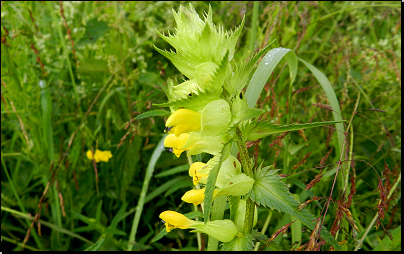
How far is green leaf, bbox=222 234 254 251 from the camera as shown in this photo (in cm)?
54

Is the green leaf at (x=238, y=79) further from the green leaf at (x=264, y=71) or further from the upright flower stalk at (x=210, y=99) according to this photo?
the green leaf at (x=264, y=71)

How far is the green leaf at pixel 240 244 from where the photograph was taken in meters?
0.54

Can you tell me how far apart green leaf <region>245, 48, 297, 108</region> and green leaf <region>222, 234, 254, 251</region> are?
291mm

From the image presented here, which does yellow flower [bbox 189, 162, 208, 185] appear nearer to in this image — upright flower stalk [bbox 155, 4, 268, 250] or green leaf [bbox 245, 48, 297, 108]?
upright flower stalk [bbox 155, 4, 268, 250]

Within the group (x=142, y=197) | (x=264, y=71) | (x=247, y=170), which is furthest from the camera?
(x=142, y=197)

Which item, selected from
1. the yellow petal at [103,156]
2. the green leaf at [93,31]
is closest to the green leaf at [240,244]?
the yellow petal at [103,156]

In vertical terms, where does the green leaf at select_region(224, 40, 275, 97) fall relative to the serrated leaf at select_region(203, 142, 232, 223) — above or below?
above

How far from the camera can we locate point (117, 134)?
139 cm

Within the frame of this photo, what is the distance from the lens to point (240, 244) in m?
0.55

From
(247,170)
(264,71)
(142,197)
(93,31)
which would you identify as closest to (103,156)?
(142,197)

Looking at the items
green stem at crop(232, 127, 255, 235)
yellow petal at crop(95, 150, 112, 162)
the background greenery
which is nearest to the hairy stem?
green stem at crop(232, 127, 255, 235)

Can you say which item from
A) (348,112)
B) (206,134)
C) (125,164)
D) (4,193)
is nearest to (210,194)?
(206,134)

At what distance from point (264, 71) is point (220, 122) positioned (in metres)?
0.37

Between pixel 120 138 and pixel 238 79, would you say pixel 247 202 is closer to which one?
pixel 238 79
